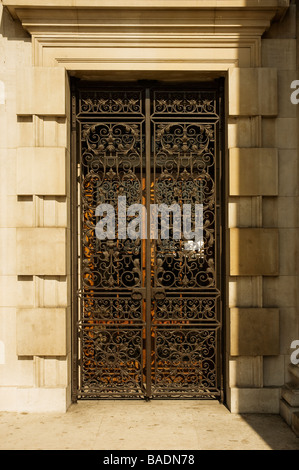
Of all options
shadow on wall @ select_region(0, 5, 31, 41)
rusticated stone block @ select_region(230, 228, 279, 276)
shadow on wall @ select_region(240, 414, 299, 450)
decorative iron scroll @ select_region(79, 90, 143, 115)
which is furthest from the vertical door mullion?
shadow on wall @ select_region(0, 5, 31, 41)

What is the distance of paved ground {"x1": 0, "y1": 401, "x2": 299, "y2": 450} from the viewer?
482 cm

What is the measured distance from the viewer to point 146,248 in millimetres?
6031

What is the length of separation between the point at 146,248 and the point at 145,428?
2.31 m

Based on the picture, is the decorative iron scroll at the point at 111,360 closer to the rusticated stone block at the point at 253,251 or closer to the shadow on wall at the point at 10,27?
the rusticated stone block at the point at 253,251

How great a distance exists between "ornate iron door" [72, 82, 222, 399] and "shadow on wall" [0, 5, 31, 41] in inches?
42.8

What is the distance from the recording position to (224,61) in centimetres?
586

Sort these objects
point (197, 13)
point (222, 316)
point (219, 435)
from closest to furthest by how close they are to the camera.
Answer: point (219, 435)
point (197, 13)
point (222, 316)

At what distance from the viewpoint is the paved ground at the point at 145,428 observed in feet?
15.8

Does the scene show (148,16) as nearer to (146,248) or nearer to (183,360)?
(146,248)

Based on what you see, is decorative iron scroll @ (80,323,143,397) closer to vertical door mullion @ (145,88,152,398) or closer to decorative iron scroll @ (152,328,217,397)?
vertical door mullion @ (145,88,152,398)

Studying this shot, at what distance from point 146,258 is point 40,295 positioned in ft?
4.98

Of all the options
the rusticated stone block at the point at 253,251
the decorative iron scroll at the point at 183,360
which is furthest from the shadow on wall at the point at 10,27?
the decorative iron scroll at the point at 183,360

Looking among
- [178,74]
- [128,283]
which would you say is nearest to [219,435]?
[128,283]

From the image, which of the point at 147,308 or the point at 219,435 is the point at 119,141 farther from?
the point at 219,435
